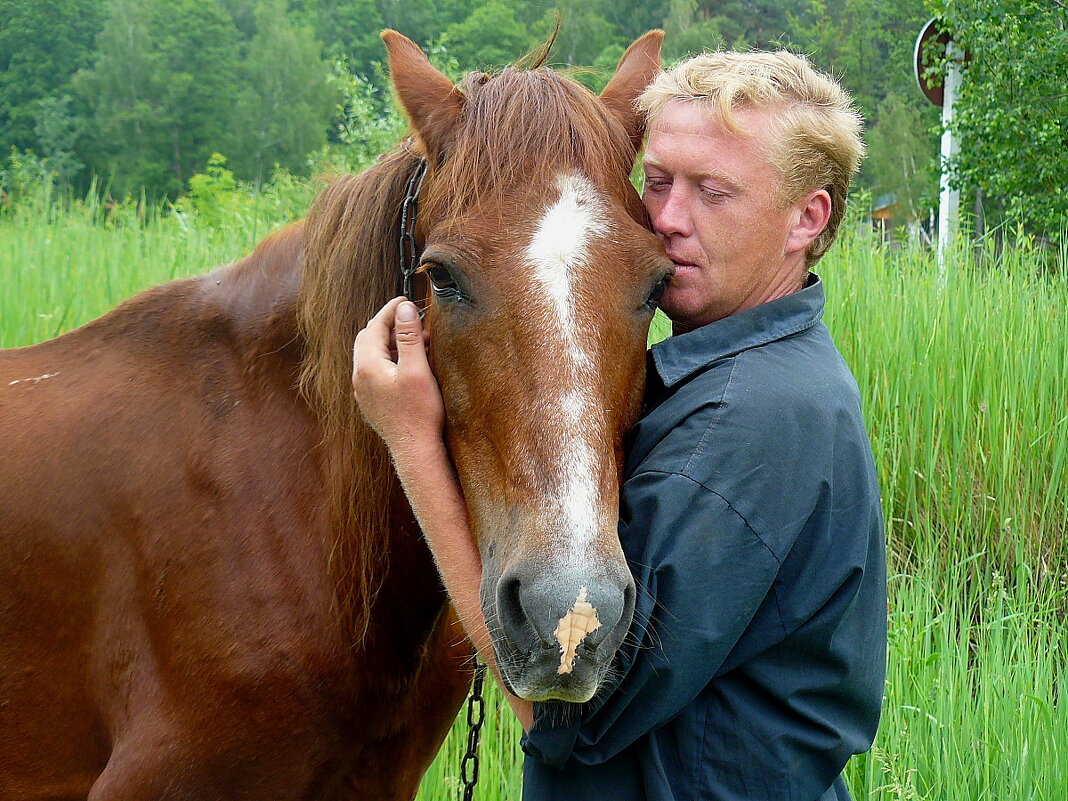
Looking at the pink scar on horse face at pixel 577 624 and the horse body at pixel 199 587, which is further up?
the pink scar on horse face at pixel 577 624

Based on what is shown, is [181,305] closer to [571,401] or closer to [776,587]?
[571,401]

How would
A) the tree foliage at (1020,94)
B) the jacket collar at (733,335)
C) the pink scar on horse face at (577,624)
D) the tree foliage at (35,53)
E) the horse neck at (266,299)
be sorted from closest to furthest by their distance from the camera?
the pink scar on horse face at (577,624) < the jacket collar at (733,335) < the horse neck at (266,299) < the tree foliage at (1020,94) < the tree foliage at (35,53)

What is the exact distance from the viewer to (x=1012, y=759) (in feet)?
9.07

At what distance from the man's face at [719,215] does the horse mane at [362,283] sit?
17 cm

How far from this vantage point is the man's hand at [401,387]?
1.74 metres

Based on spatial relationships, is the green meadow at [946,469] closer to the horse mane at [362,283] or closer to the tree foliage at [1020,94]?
the horse mane at [362,283]

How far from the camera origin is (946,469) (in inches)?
178

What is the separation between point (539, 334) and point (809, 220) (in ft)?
1.98

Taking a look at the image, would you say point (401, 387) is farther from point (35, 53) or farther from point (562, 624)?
point (35, 53)

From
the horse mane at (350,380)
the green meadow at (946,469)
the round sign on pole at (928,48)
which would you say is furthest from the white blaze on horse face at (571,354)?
the round sign on pole at (928,48)

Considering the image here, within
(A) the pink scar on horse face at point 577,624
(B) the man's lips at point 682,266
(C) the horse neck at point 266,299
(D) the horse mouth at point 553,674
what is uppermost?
(B) the man's lips at point 682,266

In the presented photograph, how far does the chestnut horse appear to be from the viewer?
1621mm

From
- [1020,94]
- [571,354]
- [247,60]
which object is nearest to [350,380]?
[571,354]

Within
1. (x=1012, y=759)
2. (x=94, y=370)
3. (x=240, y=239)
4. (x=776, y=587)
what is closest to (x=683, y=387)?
(x=776, y=587)
